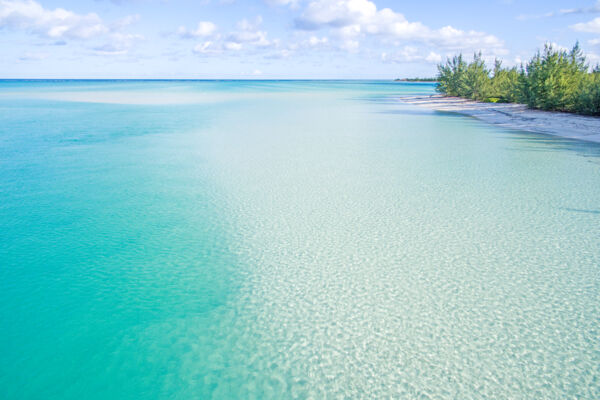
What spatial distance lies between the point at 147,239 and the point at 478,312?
490cm

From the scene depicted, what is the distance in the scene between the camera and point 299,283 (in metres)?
5.02

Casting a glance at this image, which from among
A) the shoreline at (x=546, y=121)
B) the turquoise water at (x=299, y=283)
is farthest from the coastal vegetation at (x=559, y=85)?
the turquoise water at (x=299, y=283)

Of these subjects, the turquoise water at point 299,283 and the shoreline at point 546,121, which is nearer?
the turquoise water at point 299,283

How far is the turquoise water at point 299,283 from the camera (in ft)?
11.3

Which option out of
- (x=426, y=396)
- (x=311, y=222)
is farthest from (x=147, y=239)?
(x=426, y=396)

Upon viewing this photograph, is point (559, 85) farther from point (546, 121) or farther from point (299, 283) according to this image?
point (299, 283)

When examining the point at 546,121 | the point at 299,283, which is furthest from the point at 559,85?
the point at 299,283

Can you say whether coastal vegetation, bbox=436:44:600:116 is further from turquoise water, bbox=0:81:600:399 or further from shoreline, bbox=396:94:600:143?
turquoise water, bbox=0:81:600:399

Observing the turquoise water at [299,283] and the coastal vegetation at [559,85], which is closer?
the turquoise water at [299,283]

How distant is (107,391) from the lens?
10.9ft

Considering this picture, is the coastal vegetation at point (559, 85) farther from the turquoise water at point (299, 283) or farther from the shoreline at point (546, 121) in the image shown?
the turquoise water at point (299, 283)

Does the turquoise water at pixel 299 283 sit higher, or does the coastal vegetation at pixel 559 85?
the coastal vegetation at pixel 559 85

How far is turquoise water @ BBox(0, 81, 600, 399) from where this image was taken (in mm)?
3455

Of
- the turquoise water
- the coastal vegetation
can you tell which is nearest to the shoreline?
the coastal vegetation
